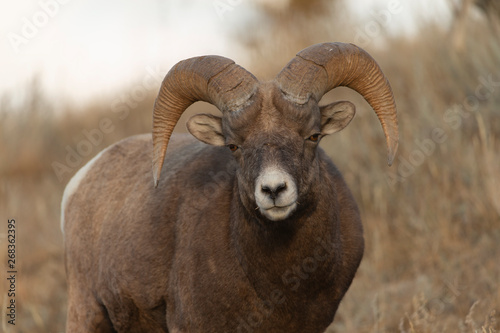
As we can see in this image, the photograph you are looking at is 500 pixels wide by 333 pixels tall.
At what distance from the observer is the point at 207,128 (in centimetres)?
480

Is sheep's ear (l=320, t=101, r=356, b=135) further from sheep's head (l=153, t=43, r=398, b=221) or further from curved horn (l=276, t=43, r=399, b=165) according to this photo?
curved horn (l=276, t=43, r=399, b=165)

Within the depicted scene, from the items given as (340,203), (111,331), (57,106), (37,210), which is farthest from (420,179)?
(57,106)

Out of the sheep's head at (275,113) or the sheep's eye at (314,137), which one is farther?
the sheep's eye at (314,137)

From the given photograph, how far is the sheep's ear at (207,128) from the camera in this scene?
15.6 ft

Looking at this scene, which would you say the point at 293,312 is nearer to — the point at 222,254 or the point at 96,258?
the point at 222,254

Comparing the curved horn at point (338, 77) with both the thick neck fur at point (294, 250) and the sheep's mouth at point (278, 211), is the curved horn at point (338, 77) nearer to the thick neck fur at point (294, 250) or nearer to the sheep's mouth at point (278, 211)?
the thick neck fur at point (294, 250)

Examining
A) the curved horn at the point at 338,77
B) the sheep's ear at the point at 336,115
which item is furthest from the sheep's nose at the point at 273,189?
the sheep's ear at the point at 336,115

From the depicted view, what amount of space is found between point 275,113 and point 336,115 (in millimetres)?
713

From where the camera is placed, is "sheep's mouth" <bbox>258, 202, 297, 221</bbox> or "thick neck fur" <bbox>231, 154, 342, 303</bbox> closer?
"sheep's mouth" <bbox>258, 202, 297, 221</bbox>

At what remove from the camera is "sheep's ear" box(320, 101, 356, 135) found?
4707mm

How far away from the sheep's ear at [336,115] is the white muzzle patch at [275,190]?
1.01 metres

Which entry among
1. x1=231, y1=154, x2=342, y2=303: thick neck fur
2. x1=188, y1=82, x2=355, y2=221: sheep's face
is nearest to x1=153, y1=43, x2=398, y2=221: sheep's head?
x1=188, y1=82, x2=355, y2=221: sheep's face

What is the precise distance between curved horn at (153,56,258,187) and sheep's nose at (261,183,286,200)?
0.80 metres

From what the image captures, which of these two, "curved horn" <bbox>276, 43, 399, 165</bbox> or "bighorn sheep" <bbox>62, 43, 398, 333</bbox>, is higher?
"curved horn" <bbox>276, 43, 399, 165</bbox>
